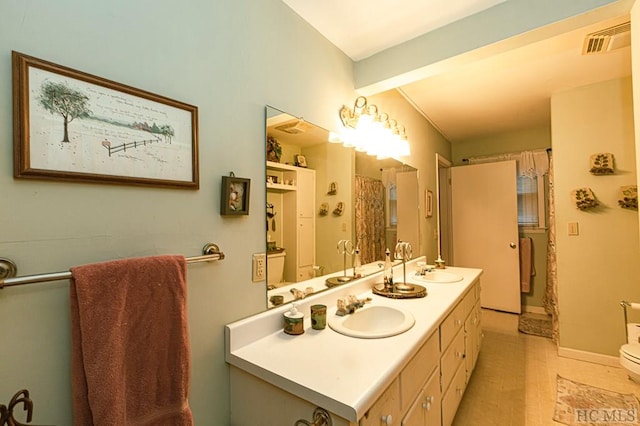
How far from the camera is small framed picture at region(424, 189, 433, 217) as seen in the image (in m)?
3.02

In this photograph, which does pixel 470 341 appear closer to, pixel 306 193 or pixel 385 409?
pixel 385 409

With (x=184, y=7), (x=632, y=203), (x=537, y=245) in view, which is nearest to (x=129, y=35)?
(x=184, y=7)

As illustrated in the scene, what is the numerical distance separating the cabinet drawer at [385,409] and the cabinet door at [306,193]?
86 centimetres

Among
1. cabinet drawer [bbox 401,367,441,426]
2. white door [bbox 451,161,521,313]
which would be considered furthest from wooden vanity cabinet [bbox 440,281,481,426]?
white door [bbox 451,161,521,313]

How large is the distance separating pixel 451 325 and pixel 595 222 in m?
1.89

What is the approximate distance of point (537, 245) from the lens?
11.9 ft

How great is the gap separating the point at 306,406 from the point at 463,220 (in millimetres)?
3756

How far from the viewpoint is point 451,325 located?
1.61 m

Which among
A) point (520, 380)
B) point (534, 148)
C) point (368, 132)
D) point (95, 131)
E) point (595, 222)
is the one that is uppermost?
point (534, 148)

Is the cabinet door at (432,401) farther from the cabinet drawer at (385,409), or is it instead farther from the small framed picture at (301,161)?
the small framed picture at (301,161)

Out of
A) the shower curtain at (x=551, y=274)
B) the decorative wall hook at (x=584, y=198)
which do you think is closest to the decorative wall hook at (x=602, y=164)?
the decorative wall hook at (x=584, y=198)

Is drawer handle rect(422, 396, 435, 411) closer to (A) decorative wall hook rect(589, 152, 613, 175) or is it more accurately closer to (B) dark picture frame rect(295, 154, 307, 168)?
(B) dark picture frame rect(295, 154, 307, 168)

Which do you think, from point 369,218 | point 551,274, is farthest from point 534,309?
point 369,218

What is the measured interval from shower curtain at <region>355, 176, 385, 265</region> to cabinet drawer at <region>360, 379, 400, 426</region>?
1017 mm
